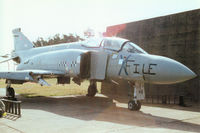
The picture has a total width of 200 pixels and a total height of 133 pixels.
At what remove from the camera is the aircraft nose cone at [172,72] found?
7.50 m

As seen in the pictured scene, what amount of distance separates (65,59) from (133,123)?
19.2 feet

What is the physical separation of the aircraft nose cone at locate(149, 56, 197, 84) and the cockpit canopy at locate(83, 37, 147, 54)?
1461mm

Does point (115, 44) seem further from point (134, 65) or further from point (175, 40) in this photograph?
point (175, 40)

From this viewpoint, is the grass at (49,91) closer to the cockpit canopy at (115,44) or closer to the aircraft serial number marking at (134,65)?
the cockpit canopy at (115,44)

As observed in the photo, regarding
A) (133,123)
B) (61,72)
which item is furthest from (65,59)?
(133,123)

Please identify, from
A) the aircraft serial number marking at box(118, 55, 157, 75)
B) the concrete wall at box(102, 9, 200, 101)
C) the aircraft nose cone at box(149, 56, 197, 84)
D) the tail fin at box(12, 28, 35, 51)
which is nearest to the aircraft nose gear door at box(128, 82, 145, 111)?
the aircraft serial number marking at box(118, 55, 157, 75)

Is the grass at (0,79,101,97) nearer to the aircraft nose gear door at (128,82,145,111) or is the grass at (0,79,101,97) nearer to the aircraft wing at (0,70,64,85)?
the aircraft wing at (0,70,64,85)

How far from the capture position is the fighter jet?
26.3ft

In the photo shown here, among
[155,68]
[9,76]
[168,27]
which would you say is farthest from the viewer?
[168,27]

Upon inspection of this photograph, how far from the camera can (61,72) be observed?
11898 millimetres

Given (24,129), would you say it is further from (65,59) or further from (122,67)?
(65,59)

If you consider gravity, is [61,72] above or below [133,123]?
above

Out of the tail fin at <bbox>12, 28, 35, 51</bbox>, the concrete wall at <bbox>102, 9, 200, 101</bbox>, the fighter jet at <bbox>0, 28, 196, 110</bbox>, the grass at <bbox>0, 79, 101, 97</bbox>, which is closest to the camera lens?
the fighter jet at <bbox>0, 28, 196, 110</bbox>

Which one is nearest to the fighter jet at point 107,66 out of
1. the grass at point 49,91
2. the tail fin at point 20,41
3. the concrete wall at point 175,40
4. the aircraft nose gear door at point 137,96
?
the aircraft nose gear door at point 137,96
